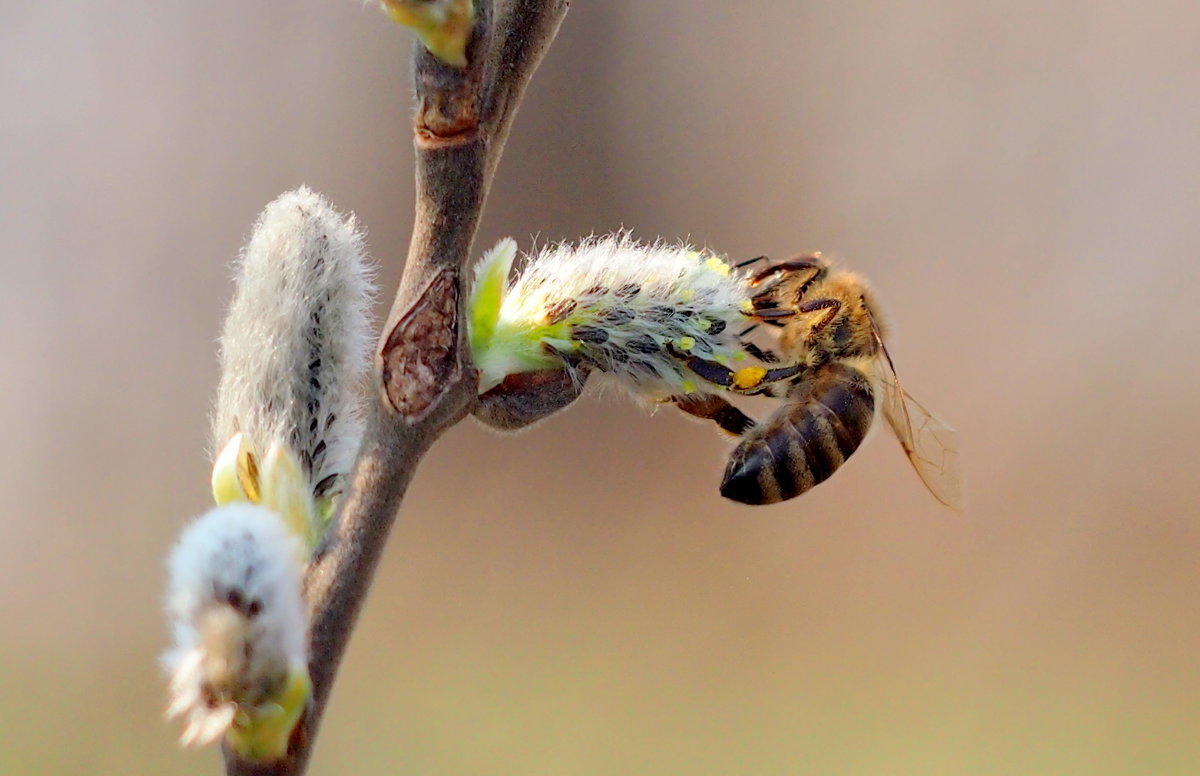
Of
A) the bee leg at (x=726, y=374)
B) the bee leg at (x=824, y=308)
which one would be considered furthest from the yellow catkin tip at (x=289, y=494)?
the bee leg at (x=824, y=308)

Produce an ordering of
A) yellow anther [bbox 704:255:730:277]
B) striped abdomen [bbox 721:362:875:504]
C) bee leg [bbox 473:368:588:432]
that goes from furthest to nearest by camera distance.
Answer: striped abdomen [bbox 721:362:875:504] < yellow anther [bbox 704:255:730:277] < bee leg [bbox 473:368:588:432]

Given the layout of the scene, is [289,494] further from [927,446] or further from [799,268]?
[927,446]

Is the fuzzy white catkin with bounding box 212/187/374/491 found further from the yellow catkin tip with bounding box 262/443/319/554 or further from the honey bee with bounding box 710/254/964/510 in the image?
the honey bee with bounding box 710/254/964/510

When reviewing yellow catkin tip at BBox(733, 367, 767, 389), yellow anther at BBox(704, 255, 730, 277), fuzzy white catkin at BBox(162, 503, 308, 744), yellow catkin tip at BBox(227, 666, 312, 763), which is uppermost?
yellow anther at BBox(704, 255, 730, 277)

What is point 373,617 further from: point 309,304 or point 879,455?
point 309,304

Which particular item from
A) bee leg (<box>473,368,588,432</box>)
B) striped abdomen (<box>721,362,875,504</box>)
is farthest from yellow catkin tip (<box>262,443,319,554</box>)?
striped abdomen (<box>721,362,875,504</box>)

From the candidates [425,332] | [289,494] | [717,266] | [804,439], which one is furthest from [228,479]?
[804,439]
